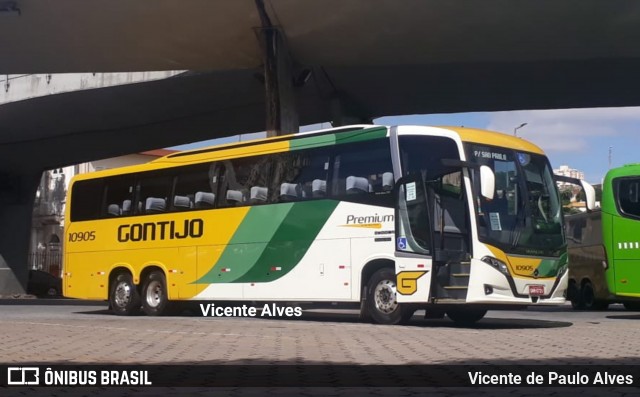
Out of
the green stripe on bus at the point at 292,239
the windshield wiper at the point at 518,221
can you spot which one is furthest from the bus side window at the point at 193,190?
the windshield wiper at the point at 518,221

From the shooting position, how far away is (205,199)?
1911cm

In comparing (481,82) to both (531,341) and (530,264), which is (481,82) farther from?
(531,341)

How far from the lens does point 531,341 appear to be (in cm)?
1242

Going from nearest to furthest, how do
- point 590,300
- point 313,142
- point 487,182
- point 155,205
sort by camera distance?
1. point 487,182
2. point 313,142
3. point 155,205
4. point 590,300

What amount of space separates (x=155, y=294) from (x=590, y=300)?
13.1 m

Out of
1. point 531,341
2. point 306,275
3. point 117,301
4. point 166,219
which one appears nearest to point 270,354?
point 531,341

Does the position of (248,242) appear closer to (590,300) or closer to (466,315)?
(466,315)

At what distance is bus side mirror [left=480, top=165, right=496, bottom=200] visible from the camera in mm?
14180

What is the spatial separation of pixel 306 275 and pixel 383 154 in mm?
2948

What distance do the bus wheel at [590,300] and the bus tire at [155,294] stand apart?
12728 mm

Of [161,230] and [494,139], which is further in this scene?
[161,230]

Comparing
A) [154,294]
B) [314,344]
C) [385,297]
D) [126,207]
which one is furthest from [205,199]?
[314,344]

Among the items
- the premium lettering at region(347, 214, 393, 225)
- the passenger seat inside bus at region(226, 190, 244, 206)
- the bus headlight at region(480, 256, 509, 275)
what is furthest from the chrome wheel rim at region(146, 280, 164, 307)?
the bus headlight at region(480, 256, 509, 275)

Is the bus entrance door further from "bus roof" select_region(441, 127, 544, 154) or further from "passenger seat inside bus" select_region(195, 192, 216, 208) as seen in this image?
"passenger seat inside bus" select_region(195, 192, 216, 208)
